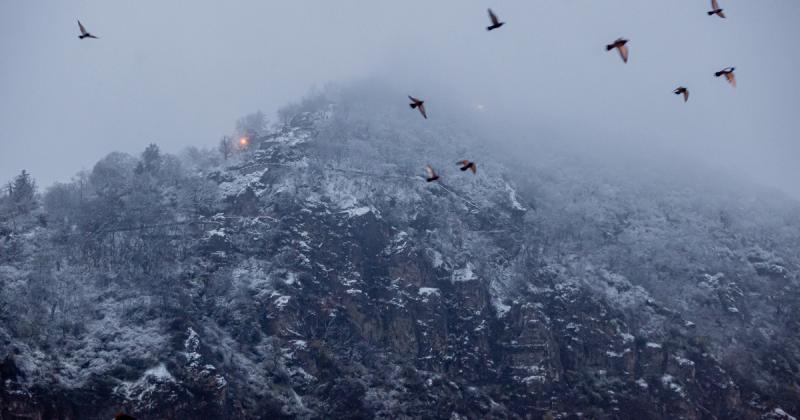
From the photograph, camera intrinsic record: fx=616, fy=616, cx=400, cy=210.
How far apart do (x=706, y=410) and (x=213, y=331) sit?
5584cm

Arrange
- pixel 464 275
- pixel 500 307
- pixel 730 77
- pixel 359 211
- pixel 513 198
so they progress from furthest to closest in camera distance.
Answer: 1. pixel 513 198
2. pixel 359 211
3. pixel 464 275
4. pixel 500 307
5. pixel 730 77

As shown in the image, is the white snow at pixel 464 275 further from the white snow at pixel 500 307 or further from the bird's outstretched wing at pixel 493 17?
the bird's outstretched wing at pixel 493 17

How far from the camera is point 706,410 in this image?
69.6 m

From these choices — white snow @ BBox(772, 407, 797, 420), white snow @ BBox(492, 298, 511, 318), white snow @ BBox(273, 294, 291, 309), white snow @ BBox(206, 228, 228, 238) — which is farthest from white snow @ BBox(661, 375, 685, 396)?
white snow @ BBox(206, 228, 228, 238)

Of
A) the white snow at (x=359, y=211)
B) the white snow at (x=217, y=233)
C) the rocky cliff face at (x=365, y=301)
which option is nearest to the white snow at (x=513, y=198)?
the rocky cliff face at (x=365, y=301)

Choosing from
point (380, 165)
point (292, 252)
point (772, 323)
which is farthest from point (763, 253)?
point (292, 252)

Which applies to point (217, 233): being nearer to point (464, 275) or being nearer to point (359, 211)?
point (359, 211)

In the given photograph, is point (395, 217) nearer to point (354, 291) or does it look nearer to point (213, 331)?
point (354, 291)

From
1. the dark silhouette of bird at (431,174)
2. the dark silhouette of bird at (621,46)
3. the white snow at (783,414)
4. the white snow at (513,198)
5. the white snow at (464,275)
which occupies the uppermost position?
the dark silhouette of bird at (621,46)

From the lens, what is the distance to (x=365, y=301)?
3027 inches

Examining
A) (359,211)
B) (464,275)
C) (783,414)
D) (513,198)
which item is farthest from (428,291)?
(783,414)

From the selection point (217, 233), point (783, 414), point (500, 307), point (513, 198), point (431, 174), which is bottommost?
point (783, 414)

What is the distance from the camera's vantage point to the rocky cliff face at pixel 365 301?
59.9 m

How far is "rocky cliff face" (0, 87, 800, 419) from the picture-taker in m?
59.9
